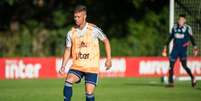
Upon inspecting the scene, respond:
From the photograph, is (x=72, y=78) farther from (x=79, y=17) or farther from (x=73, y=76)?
(x=79, y=17)

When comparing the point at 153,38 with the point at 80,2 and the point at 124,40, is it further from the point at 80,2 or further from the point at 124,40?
the point at 80,2

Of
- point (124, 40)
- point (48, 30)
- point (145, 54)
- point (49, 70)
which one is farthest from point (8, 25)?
point (49, 70)

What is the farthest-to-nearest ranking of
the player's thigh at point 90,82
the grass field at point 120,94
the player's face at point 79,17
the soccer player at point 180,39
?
the soccer player at point 180,39, the grass field at point 120,94, the player's thigh at point 90,82, the player's face at point 79,17

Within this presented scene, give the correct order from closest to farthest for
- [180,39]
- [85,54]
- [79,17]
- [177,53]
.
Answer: [79,17]
[85,54]
[180,39]
[177,53]

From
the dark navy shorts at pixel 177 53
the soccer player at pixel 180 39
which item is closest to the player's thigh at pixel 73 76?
the soccer player at pixel 180 39

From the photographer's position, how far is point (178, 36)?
1900 centimetres

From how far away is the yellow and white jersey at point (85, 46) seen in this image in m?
12.1

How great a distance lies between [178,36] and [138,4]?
52.2ft

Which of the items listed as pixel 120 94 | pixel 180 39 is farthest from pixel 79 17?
pixel 180 39

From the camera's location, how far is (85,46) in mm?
12125

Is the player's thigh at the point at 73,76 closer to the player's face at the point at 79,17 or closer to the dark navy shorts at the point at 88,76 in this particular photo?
the dark navy shorts at the point at 88,76

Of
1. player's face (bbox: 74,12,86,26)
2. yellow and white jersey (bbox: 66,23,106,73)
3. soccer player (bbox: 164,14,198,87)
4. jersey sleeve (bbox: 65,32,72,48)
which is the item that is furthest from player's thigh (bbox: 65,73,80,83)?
soccer player (bbox: 164,14,198,87)

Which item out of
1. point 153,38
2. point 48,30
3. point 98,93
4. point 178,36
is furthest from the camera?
point 48,30

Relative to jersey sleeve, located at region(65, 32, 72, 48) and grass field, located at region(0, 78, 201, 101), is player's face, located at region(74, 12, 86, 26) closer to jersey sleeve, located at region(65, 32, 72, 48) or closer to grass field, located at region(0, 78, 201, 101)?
jersey sleeve, located at region(65, 32, 72, 48)
